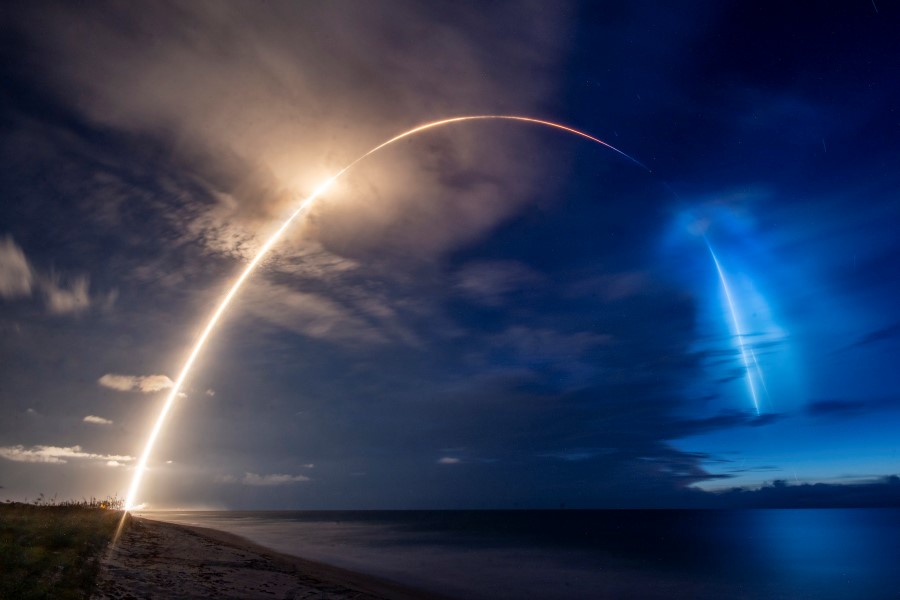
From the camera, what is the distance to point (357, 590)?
27875mm

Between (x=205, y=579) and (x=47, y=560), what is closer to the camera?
(x=47, y=560)

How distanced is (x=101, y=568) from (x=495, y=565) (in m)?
41.0

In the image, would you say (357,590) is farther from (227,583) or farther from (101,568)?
(101,568)

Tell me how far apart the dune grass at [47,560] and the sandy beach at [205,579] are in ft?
2.22

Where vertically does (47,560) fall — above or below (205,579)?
above

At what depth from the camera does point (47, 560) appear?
19359 millimetres

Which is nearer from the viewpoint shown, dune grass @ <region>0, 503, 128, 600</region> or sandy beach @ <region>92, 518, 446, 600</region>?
dune grass @ <region>0, 503, 128, 600</region>

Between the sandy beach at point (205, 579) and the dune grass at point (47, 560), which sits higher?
the dune grass at point (47, 560)

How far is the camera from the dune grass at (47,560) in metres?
15.0

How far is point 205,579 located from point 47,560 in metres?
6.39

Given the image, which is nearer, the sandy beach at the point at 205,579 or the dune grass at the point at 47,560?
the dune grass at the point at 47,560

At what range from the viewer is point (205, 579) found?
23531mm

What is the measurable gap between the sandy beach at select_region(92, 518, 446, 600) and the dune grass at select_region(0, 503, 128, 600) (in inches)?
26.6

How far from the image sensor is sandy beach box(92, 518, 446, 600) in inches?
762
